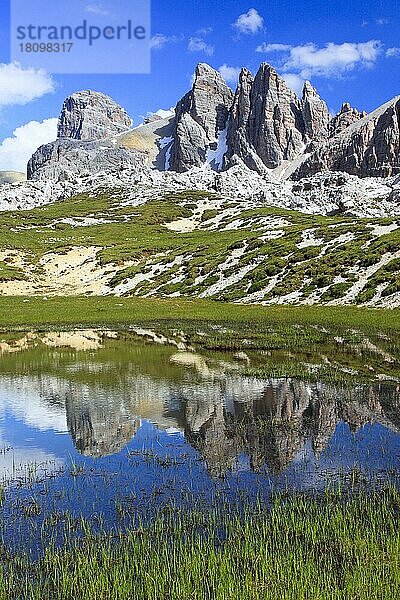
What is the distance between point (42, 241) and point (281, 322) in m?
128

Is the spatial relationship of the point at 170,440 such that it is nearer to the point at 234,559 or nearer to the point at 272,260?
the point at 234,559

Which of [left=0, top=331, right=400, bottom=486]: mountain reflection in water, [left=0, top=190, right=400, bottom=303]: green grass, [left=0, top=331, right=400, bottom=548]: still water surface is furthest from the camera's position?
[left=0, top=190, right=400, bottom=303]: green grass

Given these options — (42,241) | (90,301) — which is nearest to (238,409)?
(90,301)

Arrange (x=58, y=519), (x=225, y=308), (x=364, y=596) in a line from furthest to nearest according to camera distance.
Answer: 1. (x=225, y=308)
2. (x=58, y=519)
3. (x=364, y=596)

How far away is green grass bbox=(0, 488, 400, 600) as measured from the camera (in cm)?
1070

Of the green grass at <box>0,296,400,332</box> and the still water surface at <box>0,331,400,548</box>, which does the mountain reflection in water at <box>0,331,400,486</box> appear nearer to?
the still water surface at <box>0,331,400,548</box>

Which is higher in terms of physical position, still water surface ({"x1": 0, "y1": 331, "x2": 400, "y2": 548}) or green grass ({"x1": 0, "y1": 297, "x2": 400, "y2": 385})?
green grass ({"x1": 0, "y1": 297, "x2": 400, "y2": 385})

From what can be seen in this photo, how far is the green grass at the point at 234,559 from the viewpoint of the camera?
35.1ft

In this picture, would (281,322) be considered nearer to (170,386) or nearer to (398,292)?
(398,292)

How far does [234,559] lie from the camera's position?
12.2 metres

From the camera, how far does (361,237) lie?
3794 inches

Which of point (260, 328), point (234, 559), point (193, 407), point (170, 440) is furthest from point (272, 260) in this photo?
point (234, 559)

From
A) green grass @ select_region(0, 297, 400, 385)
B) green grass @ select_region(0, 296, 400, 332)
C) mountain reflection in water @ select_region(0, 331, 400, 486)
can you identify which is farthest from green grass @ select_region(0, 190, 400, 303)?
mountain reflection in water @ select_region(0, 331, 400, 486)

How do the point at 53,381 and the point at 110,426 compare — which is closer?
the point at 110,426
